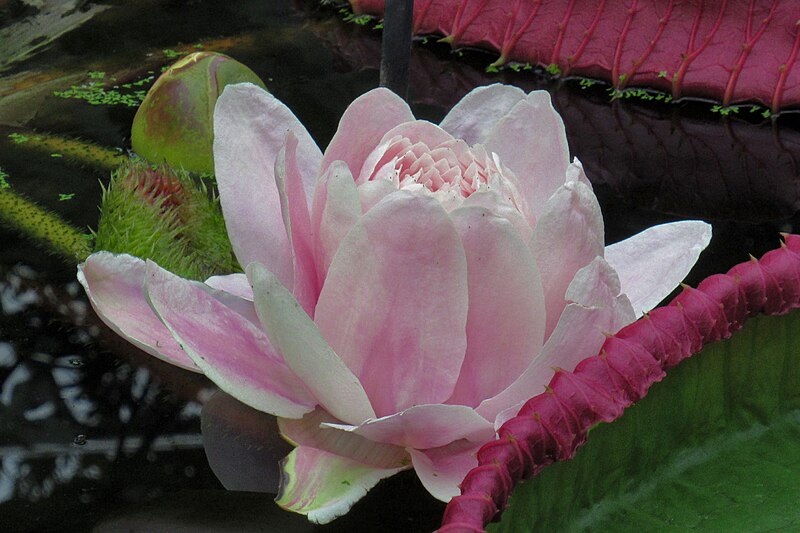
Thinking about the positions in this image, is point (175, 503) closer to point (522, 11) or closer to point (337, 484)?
point (337, 484)

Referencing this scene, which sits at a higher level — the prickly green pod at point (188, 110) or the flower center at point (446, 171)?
the flower center at point (446, 171)

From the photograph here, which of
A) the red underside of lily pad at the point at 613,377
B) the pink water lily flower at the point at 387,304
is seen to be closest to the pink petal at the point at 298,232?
the pink water lily flower at the point at 387,304

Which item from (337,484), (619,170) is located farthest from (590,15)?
(337,484)

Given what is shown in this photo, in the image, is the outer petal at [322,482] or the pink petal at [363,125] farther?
the pink petal at [363,125]

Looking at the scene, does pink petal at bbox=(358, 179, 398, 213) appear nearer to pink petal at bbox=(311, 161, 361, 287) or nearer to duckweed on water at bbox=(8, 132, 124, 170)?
pink petal at bbox=(311, 161, 361, 287)

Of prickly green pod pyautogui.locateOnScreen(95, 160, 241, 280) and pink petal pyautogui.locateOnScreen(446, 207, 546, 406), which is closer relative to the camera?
pink petal pyautogui.locateOnScreen(446, 207, 546, 406)

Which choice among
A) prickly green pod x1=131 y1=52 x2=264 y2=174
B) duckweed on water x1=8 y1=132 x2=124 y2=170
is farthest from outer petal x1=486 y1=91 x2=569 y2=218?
duckweed on water x1=8 y1=132 x2=124 y2=170

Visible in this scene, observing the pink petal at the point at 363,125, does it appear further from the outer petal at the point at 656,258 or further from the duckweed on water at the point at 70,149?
the duckweed on water at the point at 70,149
